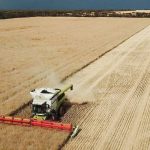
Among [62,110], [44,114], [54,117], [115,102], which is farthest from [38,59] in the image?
[44,114]

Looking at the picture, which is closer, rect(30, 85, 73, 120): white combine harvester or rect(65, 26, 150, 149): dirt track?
rect(65, 26, 150, 149): dirt track

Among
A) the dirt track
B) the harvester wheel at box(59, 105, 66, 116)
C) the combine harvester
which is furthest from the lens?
the harvester wheel at box(59, 105, 66, 116)

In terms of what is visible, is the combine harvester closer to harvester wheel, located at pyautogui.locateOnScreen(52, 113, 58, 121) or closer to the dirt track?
harvester wheel, located at pyautogui.locateOnScreen(52, 113, 58, 121)

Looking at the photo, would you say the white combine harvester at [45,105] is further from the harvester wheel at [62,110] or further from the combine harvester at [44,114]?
the harvester wheel at [62,110]

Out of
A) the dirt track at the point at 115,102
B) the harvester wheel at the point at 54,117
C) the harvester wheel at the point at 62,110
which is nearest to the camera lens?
the dirt track at the point at 115,102

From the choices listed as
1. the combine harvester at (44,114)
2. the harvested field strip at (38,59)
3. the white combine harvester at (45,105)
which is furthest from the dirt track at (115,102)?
the harvested field strip at (38,59)

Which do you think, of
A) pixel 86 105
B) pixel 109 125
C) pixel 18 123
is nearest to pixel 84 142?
pixel 109 125

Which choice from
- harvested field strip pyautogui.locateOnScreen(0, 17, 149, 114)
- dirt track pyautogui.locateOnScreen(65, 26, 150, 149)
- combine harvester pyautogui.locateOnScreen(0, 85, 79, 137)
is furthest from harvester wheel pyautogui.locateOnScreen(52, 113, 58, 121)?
harvested field strip pyautogui.locateOnScreen(0, 17, 149, 114)

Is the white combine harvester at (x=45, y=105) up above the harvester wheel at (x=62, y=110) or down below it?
above

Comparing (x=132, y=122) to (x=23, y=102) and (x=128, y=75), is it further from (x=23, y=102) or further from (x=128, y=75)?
(x=128, y=75)
